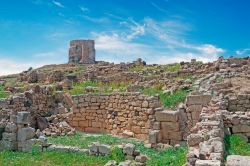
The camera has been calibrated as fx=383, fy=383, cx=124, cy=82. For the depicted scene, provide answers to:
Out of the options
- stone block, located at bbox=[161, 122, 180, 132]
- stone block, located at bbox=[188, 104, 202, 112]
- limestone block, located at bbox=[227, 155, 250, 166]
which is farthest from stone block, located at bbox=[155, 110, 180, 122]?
limestone block, located at bbox=[227, 155, 250, 166]

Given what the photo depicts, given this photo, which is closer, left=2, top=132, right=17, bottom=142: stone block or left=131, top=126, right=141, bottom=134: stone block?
left=2, top=132, right=17, bottom=142: stone block

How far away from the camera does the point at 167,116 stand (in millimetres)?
14797

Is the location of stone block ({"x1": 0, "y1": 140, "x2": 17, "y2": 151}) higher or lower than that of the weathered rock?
lower

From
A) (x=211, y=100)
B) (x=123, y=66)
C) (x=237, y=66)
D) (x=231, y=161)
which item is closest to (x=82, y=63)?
(x=123, y=66)

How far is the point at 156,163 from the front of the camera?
10.6m

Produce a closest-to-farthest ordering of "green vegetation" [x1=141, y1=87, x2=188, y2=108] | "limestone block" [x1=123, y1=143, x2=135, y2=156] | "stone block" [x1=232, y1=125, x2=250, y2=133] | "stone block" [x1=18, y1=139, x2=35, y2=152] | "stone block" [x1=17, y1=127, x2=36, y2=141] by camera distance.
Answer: "stone block" [x1=232, y1=125, x2=250, y2=133] < "limestone block" [x1=123, y1=143, x2=135, y2=156] < "stone block" [x1=18, y1=139, x2=35, y2=152] < "stone block" [x1=17, y1=127, x2=36, y2=141] < "green vegetation" [x1=141, y1=87, x2=188, y2=108]

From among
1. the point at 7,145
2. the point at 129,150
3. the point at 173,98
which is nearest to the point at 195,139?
the point at 129,150

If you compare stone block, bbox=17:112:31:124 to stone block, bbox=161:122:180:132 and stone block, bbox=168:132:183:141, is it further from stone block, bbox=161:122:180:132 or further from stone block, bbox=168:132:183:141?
stone block, bbox=168:132:183:141

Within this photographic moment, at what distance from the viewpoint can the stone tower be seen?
198ft

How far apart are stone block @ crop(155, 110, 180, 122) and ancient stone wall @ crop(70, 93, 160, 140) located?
1.31 meters

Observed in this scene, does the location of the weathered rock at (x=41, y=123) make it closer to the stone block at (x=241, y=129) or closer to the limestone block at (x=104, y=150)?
the limestone block at (x=104, y=150)

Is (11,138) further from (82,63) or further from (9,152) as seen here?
(82,63)

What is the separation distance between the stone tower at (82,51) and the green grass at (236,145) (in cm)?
4992

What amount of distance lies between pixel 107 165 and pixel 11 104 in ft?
27.4
